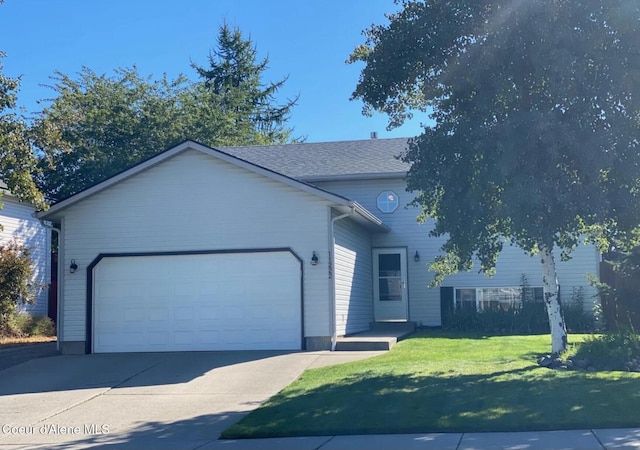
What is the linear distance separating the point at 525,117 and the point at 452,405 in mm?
4852

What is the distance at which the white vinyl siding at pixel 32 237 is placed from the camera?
2583 centimetres

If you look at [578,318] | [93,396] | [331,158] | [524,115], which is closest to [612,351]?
Result: [524,115]

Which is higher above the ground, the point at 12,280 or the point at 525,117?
the point at 525,117

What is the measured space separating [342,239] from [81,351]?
703cm

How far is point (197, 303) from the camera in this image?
57.0 feet

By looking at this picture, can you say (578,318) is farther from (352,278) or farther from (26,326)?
(26,326)

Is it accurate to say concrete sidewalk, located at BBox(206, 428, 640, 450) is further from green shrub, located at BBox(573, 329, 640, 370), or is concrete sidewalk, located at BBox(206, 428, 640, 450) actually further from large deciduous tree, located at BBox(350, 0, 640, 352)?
green shrub, located at BBox(573, 329, 640, 370)

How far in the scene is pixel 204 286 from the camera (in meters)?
17.4

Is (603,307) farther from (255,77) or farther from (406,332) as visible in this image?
(255,77)

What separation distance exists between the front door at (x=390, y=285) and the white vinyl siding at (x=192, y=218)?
6.65m

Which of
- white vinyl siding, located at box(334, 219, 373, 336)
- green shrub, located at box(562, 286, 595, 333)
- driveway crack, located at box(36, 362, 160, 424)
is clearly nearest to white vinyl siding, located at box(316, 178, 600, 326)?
white vinyl siding, located at box(334, 219, 373, 336)

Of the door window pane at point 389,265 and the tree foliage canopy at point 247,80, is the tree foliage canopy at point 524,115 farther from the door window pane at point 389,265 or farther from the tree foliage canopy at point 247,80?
the tree foliage canopy at point 247,80

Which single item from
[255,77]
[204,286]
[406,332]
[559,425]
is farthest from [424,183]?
[255,77]

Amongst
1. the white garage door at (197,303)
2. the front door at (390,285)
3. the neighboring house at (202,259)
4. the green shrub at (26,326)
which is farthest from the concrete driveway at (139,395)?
the front door at (390,285)
